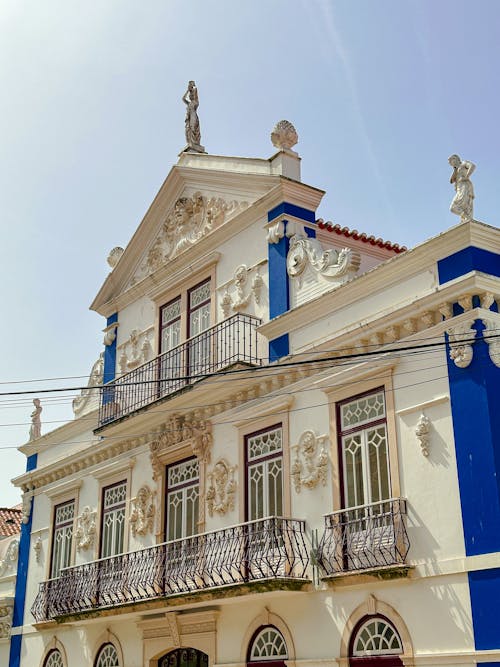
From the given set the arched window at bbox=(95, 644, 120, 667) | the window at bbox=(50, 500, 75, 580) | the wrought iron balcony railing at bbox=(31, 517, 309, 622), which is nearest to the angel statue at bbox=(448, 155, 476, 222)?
the wrought iron balcony railing at bbox=(31, 517, 309, 622)

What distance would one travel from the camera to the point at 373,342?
12.6 m

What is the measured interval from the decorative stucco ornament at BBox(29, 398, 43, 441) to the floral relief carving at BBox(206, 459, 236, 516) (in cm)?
797

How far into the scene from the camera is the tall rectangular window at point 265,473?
13.9 meters

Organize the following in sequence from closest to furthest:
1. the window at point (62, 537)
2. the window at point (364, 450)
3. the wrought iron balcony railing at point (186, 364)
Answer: the window at point (364, 450), the wrought iron balcony railing at point (186, 364), the window at point (62, 537)

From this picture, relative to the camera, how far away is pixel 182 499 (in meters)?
16.1

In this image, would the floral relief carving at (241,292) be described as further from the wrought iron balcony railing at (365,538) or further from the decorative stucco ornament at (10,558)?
the decorative stucco ornament at (10,558)

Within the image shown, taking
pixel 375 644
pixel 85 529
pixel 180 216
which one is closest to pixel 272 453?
pixel 375 644

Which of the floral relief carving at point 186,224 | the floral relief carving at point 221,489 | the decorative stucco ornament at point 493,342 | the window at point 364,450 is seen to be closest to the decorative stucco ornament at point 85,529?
the floral relief carving at point 221,489

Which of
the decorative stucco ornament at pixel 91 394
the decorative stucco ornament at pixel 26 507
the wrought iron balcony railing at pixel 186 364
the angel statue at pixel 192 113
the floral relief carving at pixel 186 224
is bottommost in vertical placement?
the decorative stucco ornament at pixel 26 507

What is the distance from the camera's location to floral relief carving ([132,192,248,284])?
17.1 meters

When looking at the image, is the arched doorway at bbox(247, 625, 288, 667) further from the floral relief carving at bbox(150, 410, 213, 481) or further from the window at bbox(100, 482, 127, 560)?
the window at bbox(100, 482, 127, 560)

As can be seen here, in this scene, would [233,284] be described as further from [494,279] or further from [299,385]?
[494,279]

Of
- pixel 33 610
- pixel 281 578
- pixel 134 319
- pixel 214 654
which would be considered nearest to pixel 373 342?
pixel 281 578

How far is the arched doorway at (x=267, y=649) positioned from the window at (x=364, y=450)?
2.36 meters
